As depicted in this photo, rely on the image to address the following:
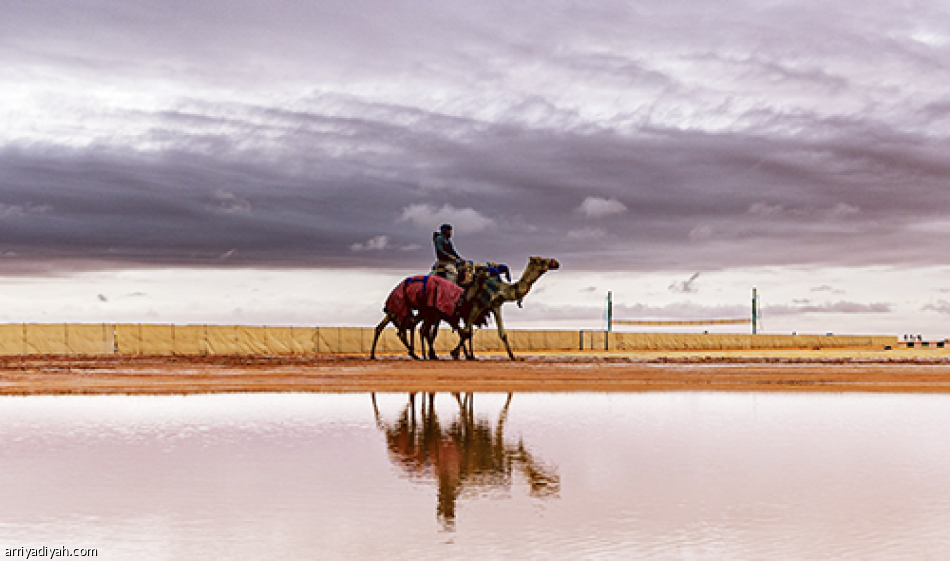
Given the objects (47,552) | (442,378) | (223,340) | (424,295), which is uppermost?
(424,295)

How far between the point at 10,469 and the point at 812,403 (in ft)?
43.4

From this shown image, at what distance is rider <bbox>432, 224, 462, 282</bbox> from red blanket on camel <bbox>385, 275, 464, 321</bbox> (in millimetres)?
357

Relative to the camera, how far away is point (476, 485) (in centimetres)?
848

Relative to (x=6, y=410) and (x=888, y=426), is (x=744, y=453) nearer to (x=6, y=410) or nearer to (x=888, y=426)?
(x=888, y=426)

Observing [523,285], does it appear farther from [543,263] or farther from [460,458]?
[460,458]

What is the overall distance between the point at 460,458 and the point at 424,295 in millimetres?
21014

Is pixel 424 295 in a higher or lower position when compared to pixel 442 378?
higher

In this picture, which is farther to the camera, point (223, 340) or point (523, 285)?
point (223, 340)

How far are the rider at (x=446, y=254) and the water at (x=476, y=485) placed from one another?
16545 mm

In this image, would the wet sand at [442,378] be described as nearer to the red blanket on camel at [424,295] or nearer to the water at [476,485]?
the red blanket on camel at [424,295]

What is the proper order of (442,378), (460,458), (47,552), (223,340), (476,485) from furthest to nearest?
(223,340) → (442,378) → (460,458) → (476,485) → (47,552)

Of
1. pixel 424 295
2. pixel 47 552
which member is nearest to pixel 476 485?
pixel 47 552

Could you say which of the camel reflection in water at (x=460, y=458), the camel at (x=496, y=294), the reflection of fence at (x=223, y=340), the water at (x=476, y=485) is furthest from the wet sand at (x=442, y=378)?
the reflection of fence at (x=223, y=340)

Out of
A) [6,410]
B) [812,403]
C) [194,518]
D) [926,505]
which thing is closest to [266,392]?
[6,410]
